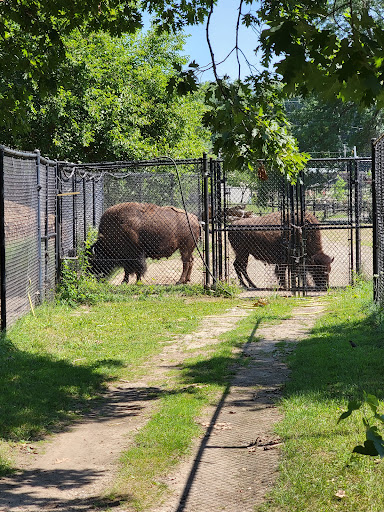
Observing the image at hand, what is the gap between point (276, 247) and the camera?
13984 millimetres

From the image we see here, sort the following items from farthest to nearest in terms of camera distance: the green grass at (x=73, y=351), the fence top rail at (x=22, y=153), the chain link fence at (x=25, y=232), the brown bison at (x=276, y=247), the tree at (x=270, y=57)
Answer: the brown bison at (x=276, y=247) → the chain link fence at (x=25, y=232) → the fence top rail at (x=22, y=153) → the green grass at (x=73, y=351) → the tree at (x=270, y=57)

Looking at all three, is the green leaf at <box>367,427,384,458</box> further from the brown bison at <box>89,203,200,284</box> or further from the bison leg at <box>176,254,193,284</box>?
the bison leg at <box>176,254,193,284</box>

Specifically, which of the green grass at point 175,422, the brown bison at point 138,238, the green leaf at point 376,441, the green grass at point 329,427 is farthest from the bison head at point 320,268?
the green leaf at point 376,441

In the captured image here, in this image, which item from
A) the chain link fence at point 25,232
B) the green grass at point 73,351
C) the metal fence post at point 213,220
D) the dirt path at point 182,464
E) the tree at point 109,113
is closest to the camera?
the dirt path at point 182,464

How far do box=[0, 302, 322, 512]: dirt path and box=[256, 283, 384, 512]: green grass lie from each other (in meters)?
0.18

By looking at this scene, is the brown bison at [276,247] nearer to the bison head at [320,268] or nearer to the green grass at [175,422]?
the bison head at [320,268]

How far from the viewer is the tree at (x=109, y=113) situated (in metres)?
19.7

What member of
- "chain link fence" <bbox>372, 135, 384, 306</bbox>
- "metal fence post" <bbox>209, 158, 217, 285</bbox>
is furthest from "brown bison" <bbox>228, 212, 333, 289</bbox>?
"chain link fence" <bbox>372, 135, 384, 306</bbox>

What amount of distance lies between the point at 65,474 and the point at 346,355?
150 inches

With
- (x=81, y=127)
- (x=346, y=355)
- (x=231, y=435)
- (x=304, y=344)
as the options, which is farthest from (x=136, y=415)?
(x=81, y=127)

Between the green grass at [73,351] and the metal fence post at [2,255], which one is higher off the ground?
the metal fence post at [2,255]

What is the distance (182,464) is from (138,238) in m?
9.98

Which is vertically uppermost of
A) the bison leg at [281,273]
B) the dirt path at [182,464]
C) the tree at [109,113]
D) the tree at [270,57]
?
the tree at [109,113]

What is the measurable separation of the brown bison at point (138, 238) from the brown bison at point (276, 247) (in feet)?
3.44
